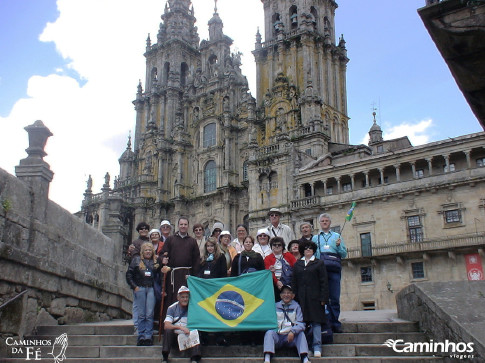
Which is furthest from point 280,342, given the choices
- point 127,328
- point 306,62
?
point 306,62

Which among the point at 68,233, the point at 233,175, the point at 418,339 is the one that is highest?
the point at 233,175

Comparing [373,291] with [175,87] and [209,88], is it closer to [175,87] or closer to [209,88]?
[209,88]

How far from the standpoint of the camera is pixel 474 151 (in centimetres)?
2898

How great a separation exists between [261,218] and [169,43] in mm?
29026

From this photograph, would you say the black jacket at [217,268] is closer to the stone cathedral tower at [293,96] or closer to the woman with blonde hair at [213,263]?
the woman with blonde hair at [213,263]

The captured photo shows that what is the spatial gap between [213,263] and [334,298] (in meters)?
2.30

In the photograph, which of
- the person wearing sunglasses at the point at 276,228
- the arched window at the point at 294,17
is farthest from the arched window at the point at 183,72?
the person wearing sunglasses at the point at 276,228

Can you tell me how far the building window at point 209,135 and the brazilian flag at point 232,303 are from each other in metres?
40.0

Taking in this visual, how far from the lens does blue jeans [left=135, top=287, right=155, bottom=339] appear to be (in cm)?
869

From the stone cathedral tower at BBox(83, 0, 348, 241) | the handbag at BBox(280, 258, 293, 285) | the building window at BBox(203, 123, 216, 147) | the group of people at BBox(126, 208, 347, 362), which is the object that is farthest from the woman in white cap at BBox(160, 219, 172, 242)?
A: the building window at BBox(203, 123, 216, 147)

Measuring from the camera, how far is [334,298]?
903cm

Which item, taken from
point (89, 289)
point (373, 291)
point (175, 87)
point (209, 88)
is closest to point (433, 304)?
point (89, 289)

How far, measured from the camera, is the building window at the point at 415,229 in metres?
29.4

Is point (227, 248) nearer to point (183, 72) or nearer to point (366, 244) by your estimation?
point (366, 244)
